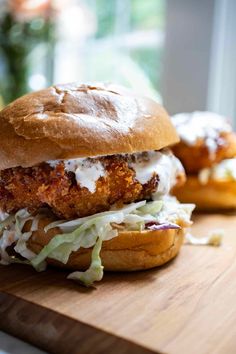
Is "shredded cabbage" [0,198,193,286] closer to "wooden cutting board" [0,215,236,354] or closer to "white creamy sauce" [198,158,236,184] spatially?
"wooden cutting board" [0,215,236,354]

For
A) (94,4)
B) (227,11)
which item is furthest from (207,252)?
(94,4)

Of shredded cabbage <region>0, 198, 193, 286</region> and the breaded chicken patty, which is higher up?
the breaded chicken patty

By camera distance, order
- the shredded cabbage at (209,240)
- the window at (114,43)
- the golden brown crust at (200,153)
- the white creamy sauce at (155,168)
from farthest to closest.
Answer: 1. the window at (114,43)
2. the golden brown crust at (200,153)
3. the shredded cabbage at (209,240)
4. the white creamy sauce at (155,168)

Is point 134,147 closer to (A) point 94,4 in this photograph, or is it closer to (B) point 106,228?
(B) point 106,228

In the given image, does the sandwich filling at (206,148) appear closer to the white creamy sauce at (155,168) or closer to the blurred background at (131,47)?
the white creamy sauce at (155,168)

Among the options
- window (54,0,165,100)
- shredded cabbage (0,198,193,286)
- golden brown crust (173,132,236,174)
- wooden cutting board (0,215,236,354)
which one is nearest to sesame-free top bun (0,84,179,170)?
shredded cabbage (0,198,193,286)

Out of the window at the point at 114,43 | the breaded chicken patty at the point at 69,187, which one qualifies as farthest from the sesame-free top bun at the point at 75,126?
the window at the point at 114,43
